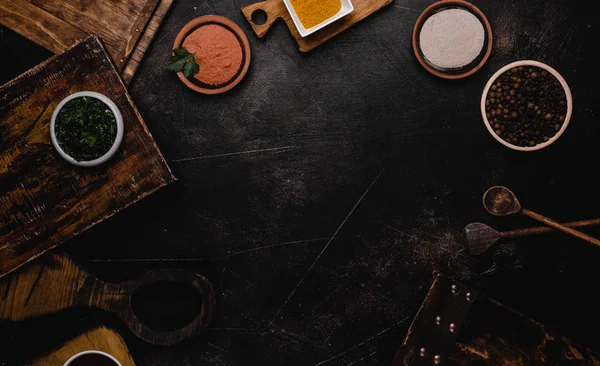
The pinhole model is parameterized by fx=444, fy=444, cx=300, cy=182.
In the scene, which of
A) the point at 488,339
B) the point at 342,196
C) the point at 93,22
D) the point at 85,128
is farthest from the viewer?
the point at 342,196

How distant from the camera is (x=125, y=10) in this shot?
2252mm

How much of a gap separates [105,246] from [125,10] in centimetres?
122

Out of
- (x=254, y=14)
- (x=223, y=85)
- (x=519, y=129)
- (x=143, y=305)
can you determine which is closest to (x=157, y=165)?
(x=223, y=85)

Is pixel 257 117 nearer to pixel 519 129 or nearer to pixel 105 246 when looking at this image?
pixel 105 246

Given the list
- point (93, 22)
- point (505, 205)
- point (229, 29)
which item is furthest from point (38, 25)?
point (505, 205)

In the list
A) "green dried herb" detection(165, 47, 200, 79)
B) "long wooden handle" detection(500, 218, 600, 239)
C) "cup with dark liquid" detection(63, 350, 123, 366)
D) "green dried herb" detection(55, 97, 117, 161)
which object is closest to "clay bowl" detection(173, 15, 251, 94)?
"green dried herb" detection(165, 47, 200, 79)

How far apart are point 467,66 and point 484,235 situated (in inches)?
34.0

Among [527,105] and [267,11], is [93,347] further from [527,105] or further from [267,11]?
[527,105]

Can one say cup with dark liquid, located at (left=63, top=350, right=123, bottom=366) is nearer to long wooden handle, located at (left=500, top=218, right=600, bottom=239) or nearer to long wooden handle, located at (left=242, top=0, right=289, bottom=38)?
long wooden handle, located at (left=242, top=0, right=289, bottom=38)

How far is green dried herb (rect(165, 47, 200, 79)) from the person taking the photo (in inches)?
85.7

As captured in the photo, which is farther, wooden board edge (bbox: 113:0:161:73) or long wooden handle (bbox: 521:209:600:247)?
wooden board edge (bbox: 113:0:161:73)

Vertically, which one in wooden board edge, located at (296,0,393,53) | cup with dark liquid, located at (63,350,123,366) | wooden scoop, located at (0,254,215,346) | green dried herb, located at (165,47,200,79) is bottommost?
cup with dark liquid, located at (63,350,123,366)

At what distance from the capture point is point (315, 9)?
2.17m

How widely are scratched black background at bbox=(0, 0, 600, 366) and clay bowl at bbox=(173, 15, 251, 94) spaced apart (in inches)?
2.6
